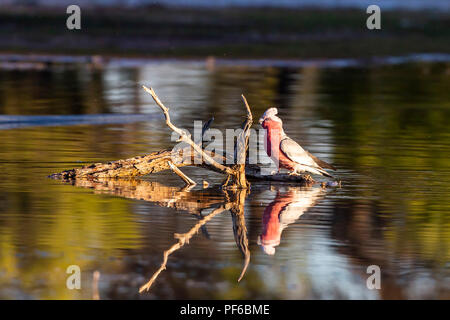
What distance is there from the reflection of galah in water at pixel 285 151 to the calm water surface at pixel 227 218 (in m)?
0.28

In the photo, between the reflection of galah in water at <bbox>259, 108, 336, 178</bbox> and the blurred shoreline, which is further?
the blurred shoreline

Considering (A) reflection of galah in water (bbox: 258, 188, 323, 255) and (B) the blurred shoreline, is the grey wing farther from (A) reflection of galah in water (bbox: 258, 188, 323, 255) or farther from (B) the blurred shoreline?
(B) the blurred shoreline

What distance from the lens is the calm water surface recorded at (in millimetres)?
9328

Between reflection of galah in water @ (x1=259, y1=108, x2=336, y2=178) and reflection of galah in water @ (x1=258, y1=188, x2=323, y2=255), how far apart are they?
32cm

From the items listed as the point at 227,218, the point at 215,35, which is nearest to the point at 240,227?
the point at 227,218

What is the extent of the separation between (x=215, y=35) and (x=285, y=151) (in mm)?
37366

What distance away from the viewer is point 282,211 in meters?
12.5

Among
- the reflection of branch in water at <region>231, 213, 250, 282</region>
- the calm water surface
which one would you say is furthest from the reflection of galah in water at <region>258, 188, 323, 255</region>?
the reflection of branch in water at <region>231, 213, 250, 282</region>

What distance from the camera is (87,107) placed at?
83.8 feet

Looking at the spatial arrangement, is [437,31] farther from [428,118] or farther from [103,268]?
[103,268]

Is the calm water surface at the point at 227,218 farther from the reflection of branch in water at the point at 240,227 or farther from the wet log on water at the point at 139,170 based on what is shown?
the wet log on water at the point at 139,170

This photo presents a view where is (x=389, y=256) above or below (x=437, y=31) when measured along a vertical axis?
below

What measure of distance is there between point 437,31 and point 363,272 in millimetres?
48093

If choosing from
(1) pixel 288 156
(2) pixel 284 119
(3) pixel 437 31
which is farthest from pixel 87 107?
(3) pixel 437 31
